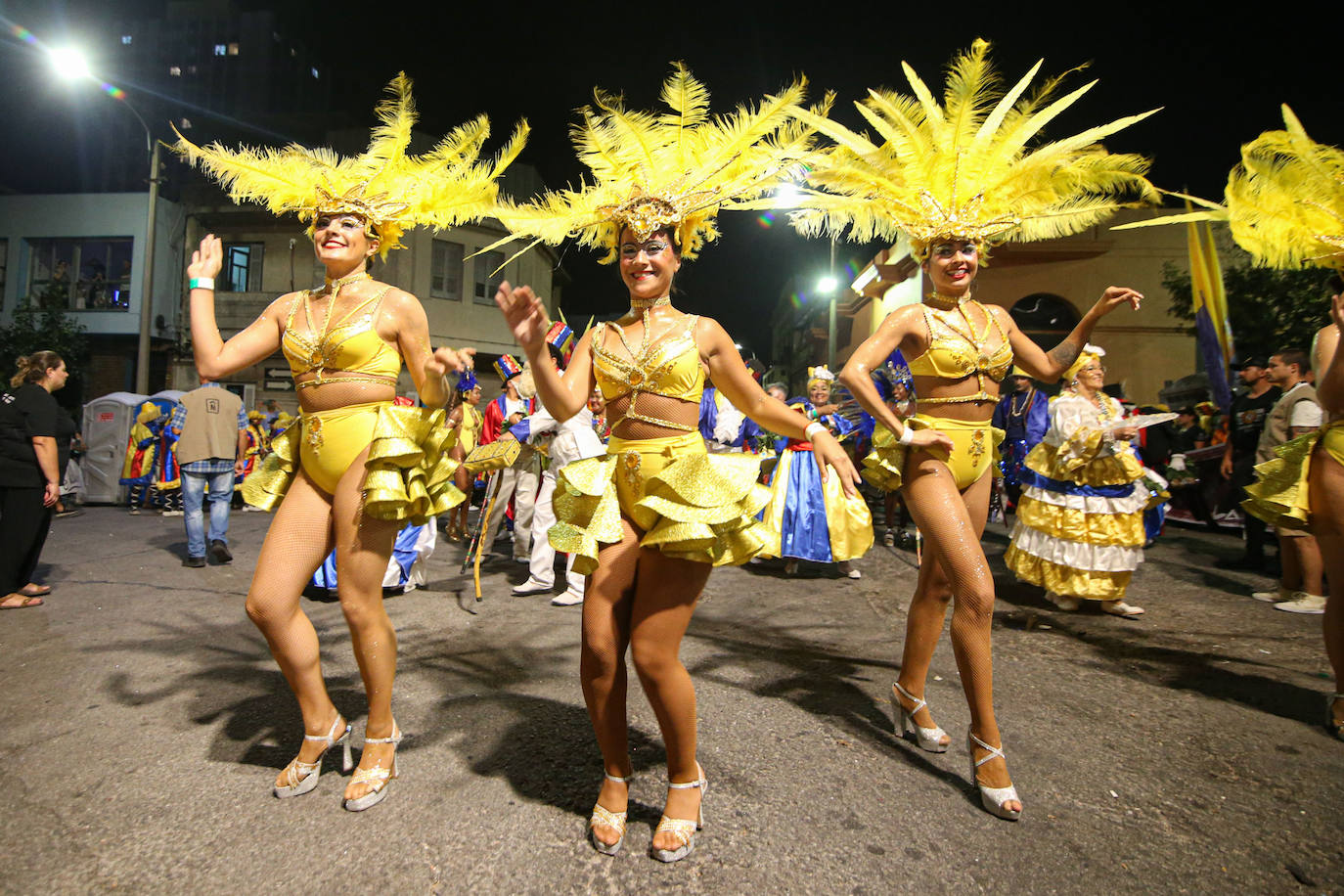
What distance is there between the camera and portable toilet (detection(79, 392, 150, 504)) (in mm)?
13531

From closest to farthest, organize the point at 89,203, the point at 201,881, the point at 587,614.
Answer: the point at 201,881
the point at 587,614
the point at 89,203

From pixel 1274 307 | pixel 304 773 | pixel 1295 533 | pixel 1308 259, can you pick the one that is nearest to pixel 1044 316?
pixel 1274 307

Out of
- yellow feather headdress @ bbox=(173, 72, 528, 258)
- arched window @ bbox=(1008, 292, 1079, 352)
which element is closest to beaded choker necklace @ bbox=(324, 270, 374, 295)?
yellow feather headdress @ bbox=(173, 72, 528, 258)

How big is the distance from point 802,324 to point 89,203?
36.4 m

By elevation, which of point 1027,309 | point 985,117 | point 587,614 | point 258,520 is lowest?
point 258,520

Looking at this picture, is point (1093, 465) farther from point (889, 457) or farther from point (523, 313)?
point (523, 313)

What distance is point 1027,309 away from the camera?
18.4 m

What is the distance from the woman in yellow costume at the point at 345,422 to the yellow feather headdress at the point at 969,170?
1.57 metres

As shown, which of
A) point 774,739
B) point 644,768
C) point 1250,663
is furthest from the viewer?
point 1250,663

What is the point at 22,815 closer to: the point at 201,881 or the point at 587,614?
the point at 201,881

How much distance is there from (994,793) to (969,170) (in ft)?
8.73

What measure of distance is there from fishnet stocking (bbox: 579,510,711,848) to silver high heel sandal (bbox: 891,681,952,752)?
127 cm

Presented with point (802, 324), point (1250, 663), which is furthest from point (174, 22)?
point (1250, 663)

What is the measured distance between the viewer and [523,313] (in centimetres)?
216
